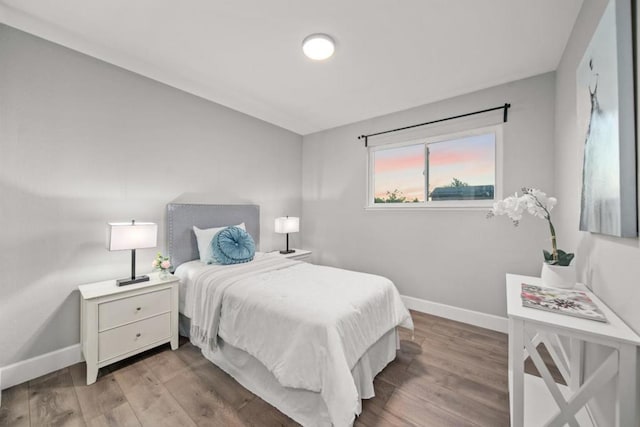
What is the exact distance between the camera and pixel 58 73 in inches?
78.1

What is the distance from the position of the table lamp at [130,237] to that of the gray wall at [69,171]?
299 mm

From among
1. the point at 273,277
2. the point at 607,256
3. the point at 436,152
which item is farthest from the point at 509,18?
the point at 273,277

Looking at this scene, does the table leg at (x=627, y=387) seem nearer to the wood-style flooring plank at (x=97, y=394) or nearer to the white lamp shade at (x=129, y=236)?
the wood-style flooring plank at (x=97, y=394)

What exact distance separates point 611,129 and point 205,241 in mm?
3056

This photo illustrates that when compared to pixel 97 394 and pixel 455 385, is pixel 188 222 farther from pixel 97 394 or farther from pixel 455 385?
pixel 455 385

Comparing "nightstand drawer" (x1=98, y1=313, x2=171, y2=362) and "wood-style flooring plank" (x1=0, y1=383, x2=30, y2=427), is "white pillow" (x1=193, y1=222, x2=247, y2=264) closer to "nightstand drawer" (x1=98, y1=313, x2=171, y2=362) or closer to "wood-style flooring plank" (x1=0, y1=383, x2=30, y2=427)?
"nightstand drawer" (x1=98, y1=313, x2=171, y2=362)

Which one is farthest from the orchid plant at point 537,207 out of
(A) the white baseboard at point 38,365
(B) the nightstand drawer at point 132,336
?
(A) the white baseboard at point 38,365

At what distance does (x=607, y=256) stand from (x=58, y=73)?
3.84 meters

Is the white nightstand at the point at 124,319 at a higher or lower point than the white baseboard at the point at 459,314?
higher

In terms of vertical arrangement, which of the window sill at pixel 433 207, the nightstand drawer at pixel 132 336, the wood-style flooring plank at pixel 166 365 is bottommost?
the wood-style flooring plank at pixel 166 365

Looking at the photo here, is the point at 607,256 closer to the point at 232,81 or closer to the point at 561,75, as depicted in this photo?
the point at 561,75

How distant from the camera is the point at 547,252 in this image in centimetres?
157

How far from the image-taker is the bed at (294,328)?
138cm

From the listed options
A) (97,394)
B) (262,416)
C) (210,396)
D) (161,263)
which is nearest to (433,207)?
(262,416)
